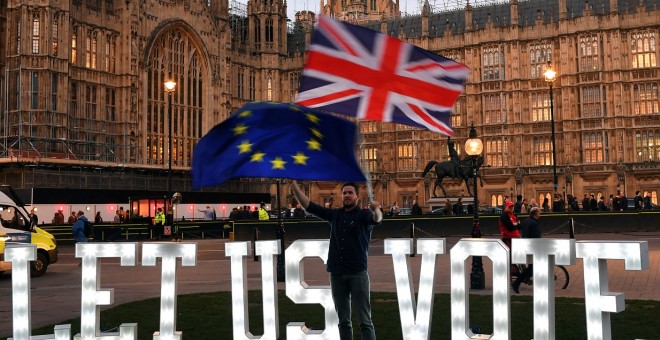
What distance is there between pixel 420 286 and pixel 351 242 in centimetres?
112

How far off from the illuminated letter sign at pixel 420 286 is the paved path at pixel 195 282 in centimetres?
660

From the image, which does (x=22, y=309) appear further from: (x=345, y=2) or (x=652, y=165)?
(x=345, y=2)

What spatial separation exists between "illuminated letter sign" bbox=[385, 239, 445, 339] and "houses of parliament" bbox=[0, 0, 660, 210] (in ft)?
122

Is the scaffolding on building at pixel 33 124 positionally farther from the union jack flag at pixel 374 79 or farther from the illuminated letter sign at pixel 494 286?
the illuminated letter sign at pixel 494 286

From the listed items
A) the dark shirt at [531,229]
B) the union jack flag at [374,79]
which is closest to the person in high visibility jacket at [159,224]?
the dark shirt at [531,229]

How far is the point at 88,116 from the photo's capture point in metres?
50.2

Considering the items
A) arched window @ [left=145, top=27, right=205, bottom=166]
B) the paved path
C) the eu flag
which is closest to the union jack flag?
the eu flag

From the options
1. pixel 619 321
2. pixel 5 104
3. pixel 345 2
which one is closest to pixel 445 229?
pixel 619 321

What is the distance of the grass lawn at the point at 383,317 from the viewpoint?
35.8ft

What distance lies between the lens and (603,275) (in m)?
7.79

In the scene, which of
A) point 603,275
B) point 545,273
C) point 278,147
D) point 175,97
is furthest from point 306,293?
point 175,97

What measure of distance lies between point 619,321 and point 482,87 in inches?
1962

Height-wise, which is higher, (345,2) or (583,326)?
(345,2)

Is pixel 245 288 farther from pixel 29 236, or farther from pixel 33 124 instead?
pixel 33 124
